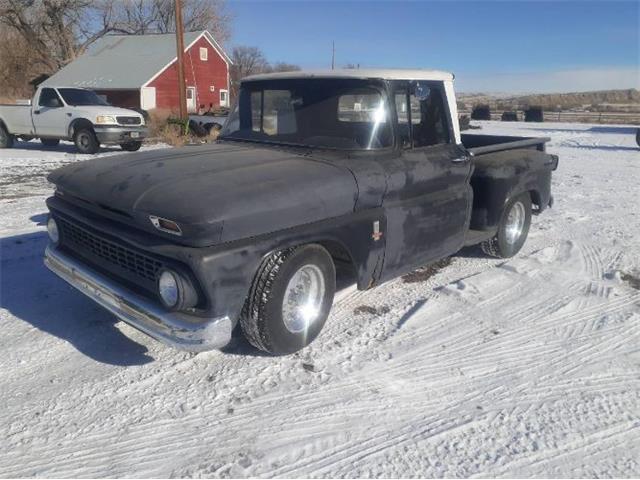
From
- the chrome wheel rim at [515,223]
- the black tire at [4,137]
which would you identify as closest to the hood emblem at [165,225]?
the chrome wheel rim at [515,223]

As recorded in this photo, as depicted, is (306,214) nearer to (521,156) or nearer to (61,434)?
(61,434)

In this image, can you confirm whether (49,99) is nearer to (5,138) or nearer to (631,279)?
(5,138)

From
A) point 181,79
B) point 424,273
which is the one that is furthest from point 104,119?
point 424,273

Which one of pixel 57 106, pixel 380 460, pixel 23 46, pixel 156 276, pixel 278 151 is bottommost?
pixel 380 460

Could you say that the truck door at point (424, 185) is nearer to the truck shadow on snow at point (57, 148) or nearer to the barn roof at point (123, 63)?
the truck shadow on snow at point (57, 148)

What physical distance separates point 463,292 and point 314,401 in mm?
2204

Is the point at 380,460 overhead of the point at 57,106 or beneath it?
beneath

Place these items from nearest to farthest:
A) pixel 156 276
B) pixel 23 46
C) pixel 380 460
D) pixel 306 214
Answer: pixel 380 460 < pixel 156 276 < pixel 306 214 < pixel 23 46

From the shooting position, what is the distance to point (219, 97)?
4066 cm

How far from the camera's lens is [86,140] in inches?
595

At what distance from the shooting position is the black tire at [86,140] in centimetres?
1497

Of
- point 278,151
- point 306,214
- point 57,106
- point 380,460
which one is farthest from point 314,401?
point 57,106

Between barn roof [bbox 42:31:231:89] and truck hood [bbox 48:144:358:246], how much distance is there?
107 feet

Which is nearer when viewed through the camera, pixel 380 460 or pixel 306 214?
pixel 380 460
